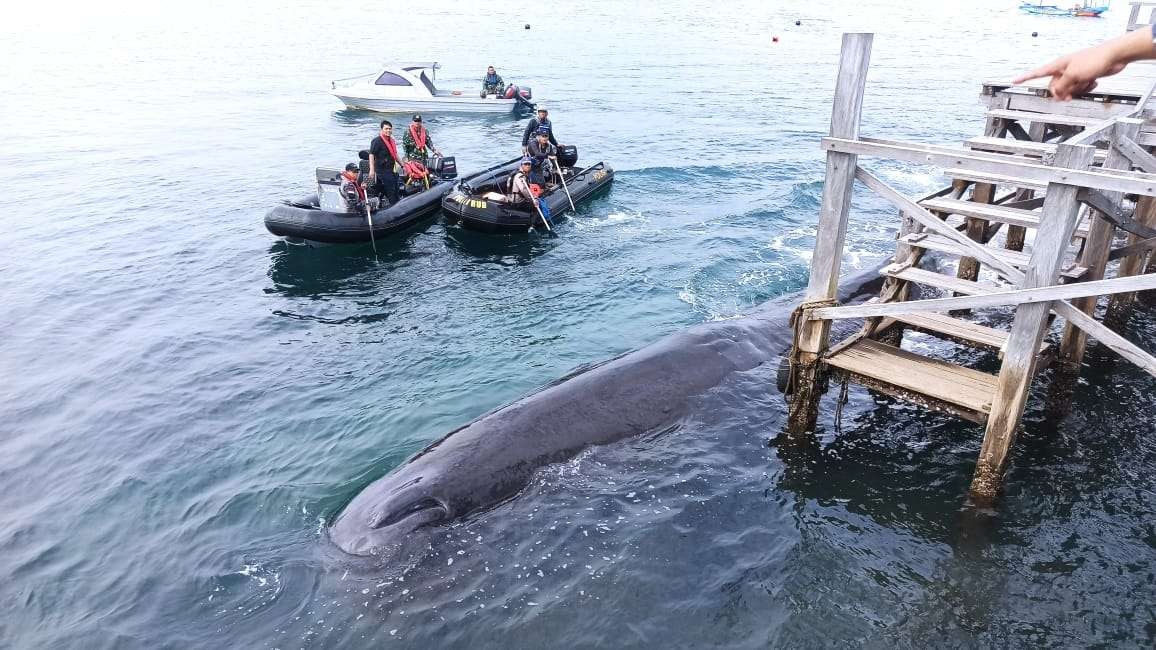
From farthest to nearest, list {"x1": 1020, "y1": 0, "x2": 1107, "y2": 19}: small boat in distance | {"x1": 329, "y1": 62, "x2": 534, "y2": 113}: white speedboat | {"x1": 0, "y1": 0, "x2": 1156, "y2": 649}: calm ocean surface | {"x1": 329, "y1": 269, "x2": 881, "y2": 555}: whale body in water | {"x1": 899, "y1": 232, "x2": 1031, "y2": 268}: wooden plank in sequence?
{"x1": 1020, "y1": 0, "x2": 1107, "y2": 19}: small boat in distance
{"x1": 329, "y1": 62, "x2": 534, "y2": 113}: white speedboat
{"x1": 899, "y1": 232, "x2": 1031, "y2": 268}: wooden plank
{"x1": 329, "y1": 269, "x2": 881, "y2": 555}: whale body in water
{"x1": 0, "y1": 0, "x2": 1156, "y2": 649}: calm ocean surface

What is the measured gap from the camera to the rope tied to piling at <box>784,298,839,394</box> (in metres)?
8.09

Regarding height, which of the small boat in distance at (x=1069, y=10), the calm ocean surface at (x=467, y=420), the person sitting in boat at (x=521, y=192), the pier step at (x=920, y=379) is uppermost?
the small boat in distance at (x=1069, y=10)

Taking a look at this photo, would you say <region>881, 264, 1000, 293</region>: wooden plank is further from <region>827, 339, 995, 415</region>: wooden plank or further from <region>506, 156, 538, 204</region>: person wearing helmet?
<region>506, 156, 538, 204</region>: person wearing helmet

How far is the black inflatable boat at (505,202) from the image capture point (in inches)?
669

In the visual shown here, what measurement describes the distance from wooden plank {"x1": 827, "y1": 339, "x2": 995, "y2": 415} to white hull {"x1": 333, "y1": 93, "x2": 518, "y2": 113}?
2476cm

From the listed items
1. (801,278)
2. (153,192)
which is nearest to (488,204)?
(801,278)

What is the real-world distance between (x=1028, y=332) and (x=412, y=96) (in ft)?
93.3

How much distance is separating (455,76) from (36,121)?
18355 millimetres

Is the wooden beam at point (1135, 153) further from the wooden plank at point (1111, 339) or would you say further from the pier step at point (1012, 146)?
the pier step at point (1012, 146)

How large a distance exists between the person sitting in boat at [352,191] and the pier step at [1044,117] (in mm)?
11799

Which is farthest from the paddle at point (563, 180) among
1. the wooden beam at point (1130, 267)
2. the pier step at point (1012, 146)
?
the wooden beam at point (1130, 267)

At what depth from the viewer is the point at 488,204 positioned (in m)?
16.9

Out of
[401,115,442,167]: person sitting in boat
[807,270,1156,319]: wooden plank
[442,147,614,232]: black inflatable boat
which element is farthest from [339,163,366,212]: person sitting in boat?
[807,270,1156,319]: wooden plank

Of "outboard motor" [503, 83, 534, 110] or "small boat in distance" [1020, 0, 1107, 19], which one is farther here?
"small boat in distance" [1020, 0, 1107, 19]
